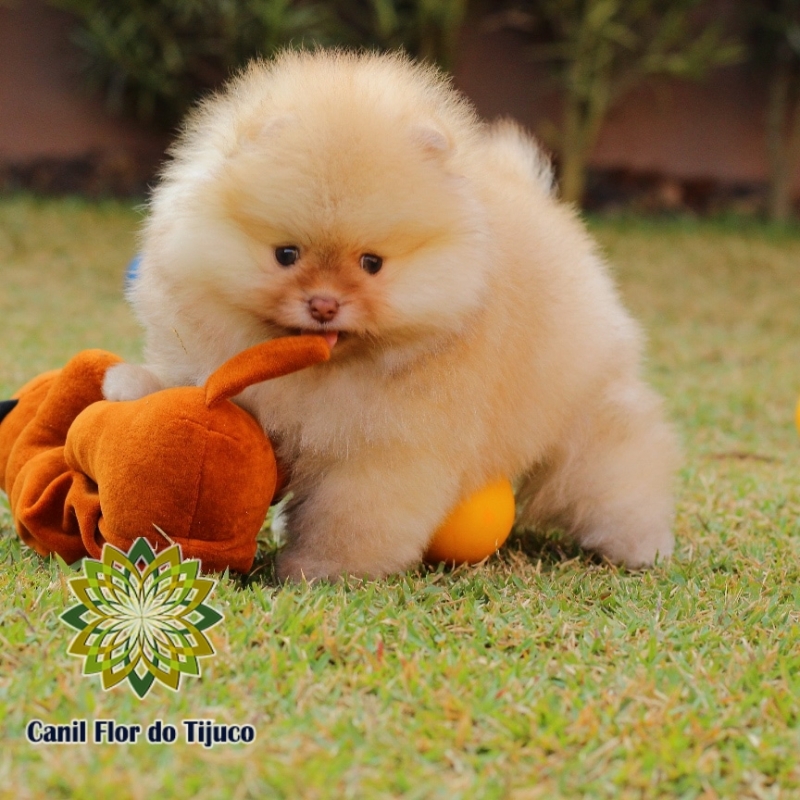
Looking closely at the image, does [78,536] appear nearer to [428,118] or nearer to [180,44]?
[428,118]

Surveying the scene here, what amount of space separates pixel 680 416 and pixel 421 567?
2264mm

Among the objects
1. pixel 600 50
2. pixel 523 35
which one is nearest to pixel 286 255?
pixel 600 50

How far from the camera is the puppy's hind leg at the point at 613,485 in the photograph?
256cm

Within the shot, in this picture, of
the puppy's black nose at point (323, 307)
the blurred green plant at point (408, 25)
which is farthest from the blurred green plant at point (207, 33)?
the puppy's black nose at point (323, 307)

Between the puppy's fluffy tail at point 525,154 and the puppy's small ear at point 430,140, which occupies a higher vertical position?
the puppy's small ear at point 430,140

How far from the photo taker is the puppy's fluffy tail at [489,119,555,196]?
8.89ft

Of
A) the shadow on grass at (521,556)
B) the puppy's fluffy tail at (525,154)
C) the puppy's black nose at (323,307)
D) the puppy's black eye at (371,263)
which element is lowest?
the shadow on grass at (521,556)

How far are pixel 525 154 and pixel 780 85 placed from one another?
734cm

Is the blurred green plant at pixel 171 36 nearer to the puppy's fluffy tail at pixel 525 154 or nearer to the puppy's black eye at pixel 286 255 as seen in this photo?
the puppy's fluffy tail at pixel 525 154

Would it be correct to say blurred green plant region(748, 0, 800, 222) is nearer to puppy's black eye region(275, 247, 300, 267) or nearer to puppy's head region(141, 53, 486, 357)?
puppy's head region(141, 53, 486, 357)

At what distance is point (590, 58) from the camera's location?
28.1 ft

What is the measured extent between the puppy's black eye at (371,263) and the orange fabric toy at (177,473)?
A: 0.16 m

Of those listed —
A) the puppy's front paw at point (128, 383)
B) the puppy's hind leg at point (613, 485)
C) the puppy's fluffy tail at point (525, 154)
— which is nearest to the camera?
the puppy's front paw at point (128, 383)

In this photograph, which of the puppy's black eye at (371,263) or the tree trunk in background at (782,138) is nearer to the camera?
the puppy's black eye at (371,263)
